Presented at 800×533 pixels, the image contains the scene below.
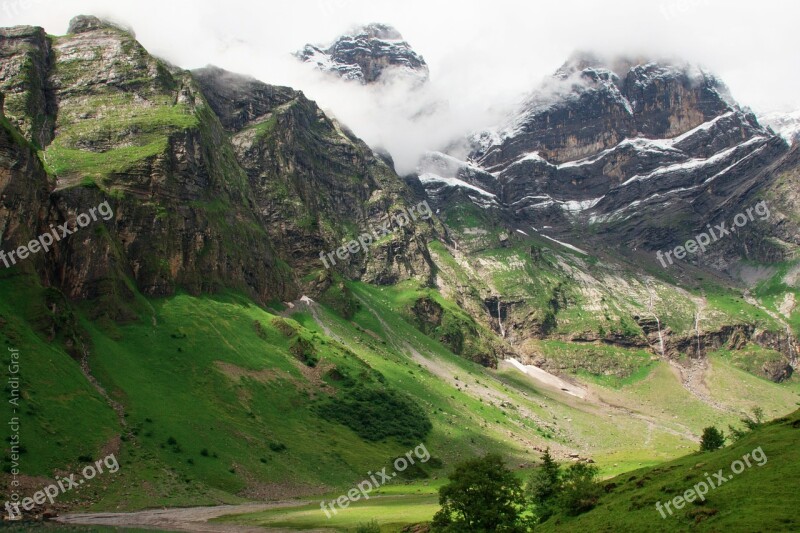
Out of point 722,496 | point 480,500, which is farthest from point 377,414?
point 722,496

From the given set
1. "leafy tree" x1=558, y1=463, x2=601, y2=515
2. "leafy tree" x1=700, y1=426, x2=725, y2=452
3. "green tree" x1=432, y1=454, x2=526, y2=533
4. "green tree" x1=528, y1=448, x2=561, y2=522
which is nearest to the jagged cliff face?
"green tree" x1=432, y1=454, x2=526, y2=533

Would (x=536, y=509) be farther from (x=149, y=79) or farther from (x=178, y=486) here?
(x=149, y=79)

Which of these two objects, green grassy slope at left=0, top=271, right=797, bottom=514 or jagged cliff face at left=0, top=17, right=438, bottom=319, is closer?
green grassy slope at left=0, top=271, right=797, bottom=514

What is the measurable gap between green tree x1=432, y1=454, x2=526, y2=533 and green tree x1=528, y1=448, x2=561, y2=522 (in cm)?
422

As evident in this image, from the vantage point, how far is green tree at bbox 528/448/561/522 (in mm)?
55719

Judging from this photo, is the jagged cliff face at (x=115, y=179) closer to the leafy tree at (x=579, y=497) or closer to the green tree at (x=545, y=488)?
the green tree at (x=545, y=488)

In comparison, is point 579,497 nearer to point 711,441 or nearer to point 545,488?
point 545,488

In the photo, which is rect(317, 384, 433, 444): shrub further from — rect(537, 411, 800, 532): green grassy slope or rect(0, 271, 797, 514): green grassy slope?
rect(537, 411, 800, 532): green grassy slope

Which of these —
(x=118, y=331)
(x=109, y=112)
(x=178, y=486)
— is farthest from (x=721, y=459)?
(x=109, y=112)

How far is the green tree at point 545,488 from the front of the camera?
55719mm

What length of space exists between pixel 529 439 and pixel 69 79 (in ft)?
603

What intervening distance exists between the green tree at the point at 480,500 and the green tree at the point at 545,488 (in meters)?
4.22

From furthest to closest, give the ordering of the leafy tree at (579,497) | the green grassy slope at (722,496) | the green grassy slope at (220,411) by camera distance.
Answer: the green grassy slope at (220,411), the leafy tree at (579,497), the green grassy slope at (722,496)

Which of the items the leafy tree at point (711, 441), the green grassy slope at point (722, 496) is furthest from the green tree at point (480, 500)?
the leafy tree at point (711, 441)
